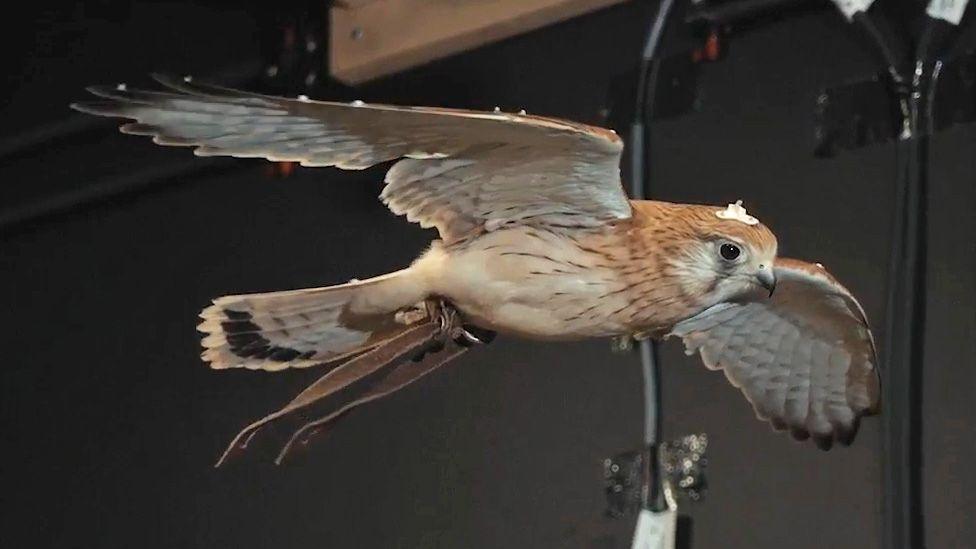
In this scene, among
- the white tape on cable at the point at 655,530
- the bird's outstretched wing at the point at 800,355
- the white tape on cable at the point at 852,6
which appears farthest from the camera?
the white tape on cable at the point at 852,6

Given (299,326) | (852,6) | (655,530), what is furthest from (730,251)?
(852,6)

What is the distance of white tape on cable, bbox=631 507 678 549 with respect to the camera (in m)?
1.29

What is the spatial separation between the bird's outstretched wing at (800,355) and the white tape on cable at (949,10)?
1.82 ft

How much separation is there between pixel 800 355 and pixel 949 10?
0.56 m

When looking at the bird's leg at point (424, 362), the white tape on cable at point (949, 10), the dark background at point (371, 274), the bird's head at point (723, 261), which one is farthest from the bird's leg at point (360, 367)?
the white tape on cable at point (949, 10)

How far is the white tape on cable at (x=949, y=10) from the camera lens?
55.9 inches

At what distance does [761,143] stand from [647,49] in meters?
0.21

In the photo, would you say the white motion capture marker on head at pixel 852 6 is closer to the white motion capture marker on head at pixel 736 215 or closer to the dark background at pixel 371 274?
the dark background at pixel 371 274

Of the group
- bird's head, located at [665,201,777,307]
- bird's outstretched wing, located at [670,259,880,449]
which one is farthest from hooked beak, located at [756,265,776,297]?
bird's outstretched wing, located at [670,259,880,449]

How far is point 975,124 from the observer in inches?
55.3

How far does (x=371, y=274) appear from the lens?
5.94 ft

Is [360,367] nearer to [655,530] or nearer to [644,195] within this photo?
[655,530]

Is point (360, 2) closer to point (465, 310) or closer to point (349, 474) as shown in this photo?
point (349, 474)

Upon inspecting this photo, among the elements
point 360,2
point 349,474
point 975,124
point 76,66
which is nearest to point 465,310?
point 975,124
